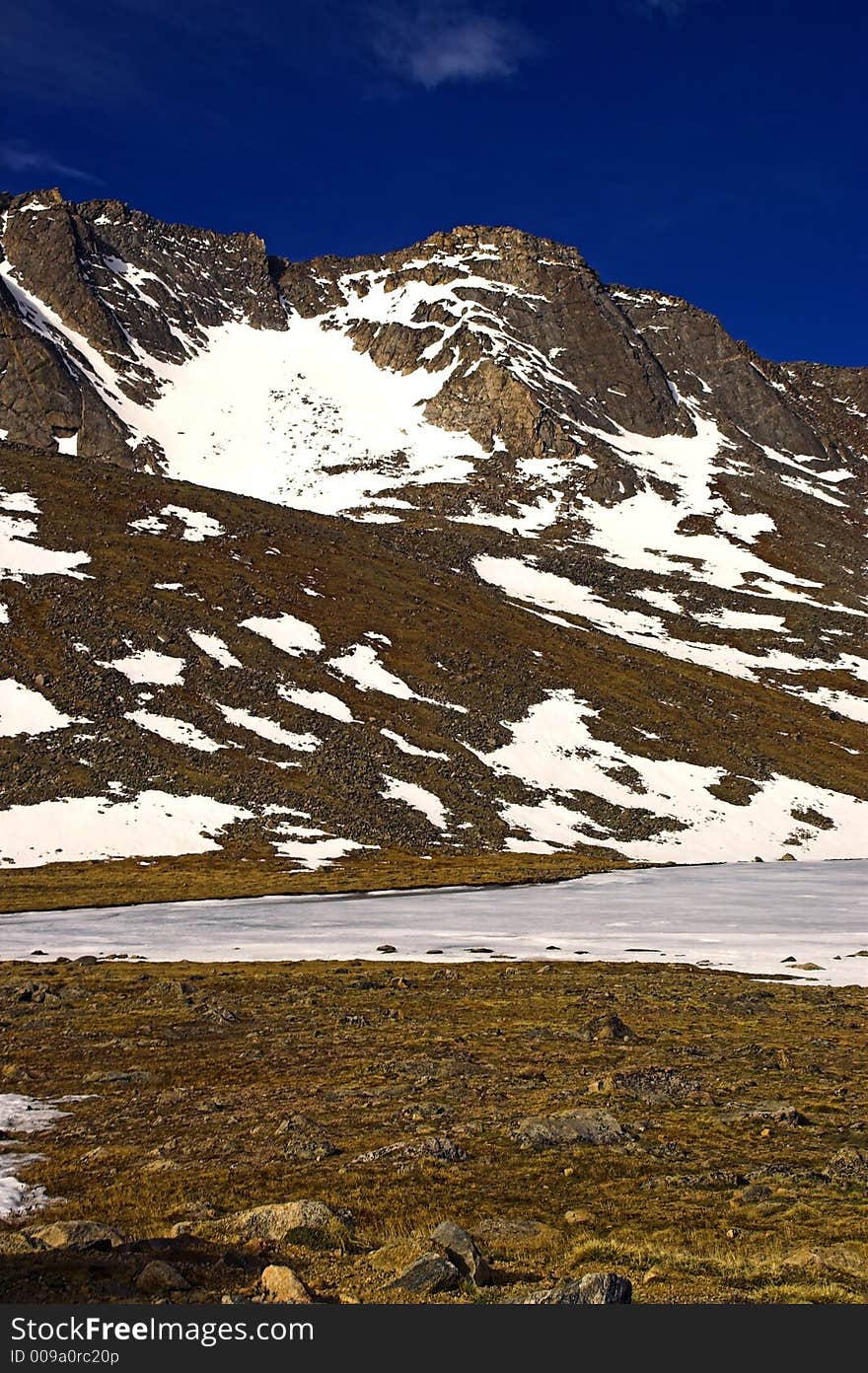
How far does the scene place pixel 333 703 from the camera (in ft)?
320

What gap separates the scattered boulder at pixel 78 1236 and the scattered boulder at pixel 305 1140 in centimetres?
422

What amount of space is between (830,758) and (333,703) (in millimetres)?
54986

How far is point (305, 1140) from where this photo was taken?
15.4 metres

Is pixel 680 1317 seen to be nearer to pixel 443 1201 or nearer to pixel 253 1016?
pixel 443 1201

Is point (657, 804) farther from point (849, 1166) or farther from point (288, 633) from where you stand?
point (849, 1166)

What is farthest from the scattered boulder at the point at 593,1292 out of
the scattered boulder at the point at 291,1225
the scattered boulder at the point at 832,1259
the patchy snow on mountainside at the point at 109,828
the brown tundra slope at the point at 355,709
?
the patchy snow on mountainside at the point at 109,828

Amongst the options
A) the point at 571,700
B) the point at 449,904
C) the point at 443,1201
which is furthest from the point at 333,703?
the point at 443,1201

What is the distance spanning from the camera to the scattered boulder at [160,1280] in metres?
9.55

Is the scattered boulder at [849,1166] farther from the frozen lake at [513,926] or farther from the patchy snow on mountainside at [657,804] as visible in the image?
the patchy snow on mountainside at [657,804]

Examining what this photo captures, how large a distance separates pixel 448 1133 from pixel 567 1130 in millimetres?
1919

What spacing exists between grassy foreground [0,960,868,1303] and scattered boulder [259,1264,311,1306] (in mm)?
313

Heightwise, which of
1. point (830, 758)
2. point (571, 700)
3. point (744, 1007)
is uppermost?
point (571, 700)

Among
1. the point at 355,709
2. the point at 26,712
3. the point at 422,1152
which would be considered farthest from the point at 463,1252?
the point at 355,709

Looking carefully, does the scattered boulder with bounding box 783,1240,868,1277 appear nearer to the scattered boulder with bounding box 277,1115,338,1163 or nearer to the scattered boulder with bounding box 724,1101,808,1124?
the scattered boulder with bounding box 724,1101,808,1124
